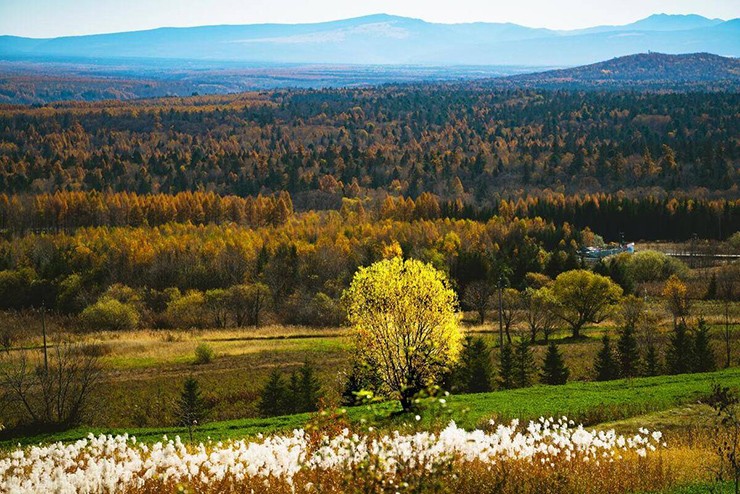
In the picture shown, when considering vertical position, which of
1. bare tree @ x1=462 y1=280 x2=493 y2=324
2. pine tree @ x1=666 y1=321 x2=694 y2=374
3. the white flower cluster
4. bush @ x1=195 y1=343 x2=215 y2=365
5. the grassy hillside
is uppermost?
the white flower cluster

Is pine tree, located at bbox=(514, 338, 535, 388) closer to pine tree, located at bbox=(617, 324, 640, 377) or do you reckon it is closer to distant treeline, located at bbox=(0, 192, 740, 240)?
pine tree, located at bbox=(617, 324, 640, 377)

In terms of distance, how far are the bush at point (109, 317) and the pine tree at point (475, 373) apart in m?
→ 45.0

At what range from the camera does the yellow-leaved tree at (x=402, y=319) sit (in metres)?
33.6

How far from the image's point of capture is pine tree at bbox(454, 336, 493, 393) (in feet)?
137

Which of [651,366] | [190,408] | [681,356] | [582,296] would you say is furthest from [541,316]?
[190,408]

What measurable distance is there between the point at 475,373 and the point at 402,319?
31.4ft

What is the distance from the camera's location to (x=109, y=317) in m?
77.3

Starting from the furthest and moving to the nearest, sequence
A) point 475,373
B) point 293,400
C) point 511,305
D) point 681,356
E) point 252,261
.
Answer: point 252,261
point 511,305
point 681,356
point 475,373
point 293,400

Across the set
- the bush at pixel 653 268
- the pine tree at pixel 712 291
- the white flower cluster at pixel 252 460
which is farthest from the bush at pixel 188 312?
the white flower cluster at pixel 252 460

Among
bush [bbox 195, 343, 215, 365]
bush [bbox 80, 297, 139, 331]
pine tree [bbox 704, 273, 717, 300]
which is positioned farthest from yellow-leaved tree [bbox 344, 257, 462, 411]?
pine tree [bbox 704, 273, 717, 300]

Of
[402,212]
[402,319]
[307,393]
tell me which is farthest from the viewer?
[402,212]

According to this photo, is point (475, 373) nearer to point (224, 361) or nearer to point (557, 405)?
point (557, 405)

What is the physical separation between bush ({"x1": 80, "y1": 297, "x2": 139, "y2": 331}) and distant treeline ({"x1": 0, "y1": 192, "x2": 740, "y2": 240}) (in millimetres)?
47848

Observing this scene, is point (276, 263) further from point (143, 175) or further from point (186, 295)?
point (143, 175)
